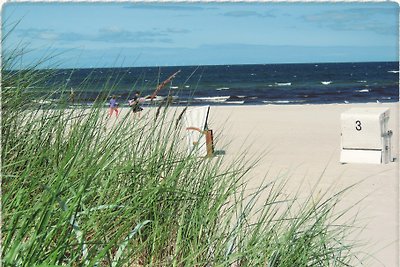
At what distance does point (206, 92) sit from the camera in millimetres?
39938

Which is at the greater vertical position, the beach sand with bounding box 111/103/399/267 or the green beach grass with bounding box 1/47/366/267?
the green beach grass with bounding box 1/47/366/267

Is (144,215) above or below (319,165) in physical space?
above

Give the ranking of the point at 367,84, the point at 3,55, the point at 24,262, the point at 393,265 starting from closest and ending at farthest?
the point at 24,262 → the point at 3,55 → the point at 393,265 → the point at 367,84

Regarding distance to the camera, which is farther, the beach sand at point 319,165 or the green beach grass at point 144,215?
the beach sand at point 319,165

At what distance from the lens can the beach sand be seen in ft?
19.3

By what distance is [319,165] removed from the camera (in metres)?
11.4

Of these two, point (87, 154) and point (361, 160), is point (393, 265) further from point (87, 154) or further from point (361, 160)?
point (361, 160)

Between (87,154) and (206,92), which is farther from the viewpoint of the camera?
(206,92)

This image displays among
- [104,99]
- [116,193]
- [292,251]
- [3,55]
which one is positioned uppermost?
[3,55]

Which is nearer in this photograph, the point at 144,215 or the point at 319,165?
the point at 144,215

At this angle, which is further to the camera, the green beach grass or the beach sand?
the beach sand

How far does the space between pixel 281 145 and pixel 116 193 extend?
11.9m

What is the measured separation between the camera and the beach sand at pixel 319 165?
589 cm

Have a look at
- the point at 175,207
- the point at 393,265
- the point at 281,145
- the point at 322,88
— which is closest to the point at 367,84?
the point at 322,88
